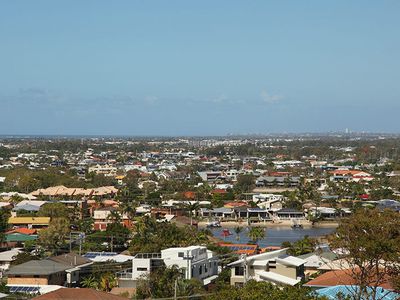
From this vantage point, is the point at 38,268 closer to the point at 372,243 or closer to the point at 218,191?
the point at 372,243

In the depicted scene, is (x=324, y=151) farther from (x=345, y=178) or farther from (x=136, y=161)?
(x=345, y=178)

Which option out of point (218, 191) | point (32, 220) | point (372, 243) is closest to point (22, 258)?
point (32, 220)

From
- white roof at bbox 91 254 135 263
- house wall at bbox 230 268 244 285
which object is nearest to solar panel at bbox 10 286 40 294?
white roof at bbox 91 254 135 263

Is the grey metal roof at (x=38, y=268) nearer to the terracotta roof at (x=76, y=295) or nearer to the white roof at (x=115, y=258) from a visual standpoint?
the white roof at (x=115, y=258)

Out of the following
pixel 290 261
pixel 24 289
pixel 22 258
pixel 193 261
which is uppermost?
pixel 290 261

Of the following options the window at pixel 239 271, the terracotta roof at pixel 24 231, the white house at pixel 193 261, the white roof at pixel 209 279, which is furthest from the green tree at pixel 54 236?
the window at pixel 239 271

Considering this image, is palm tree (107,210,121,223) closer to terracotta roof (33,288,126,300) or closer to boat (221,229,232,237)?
boat (221,229,232,237)
